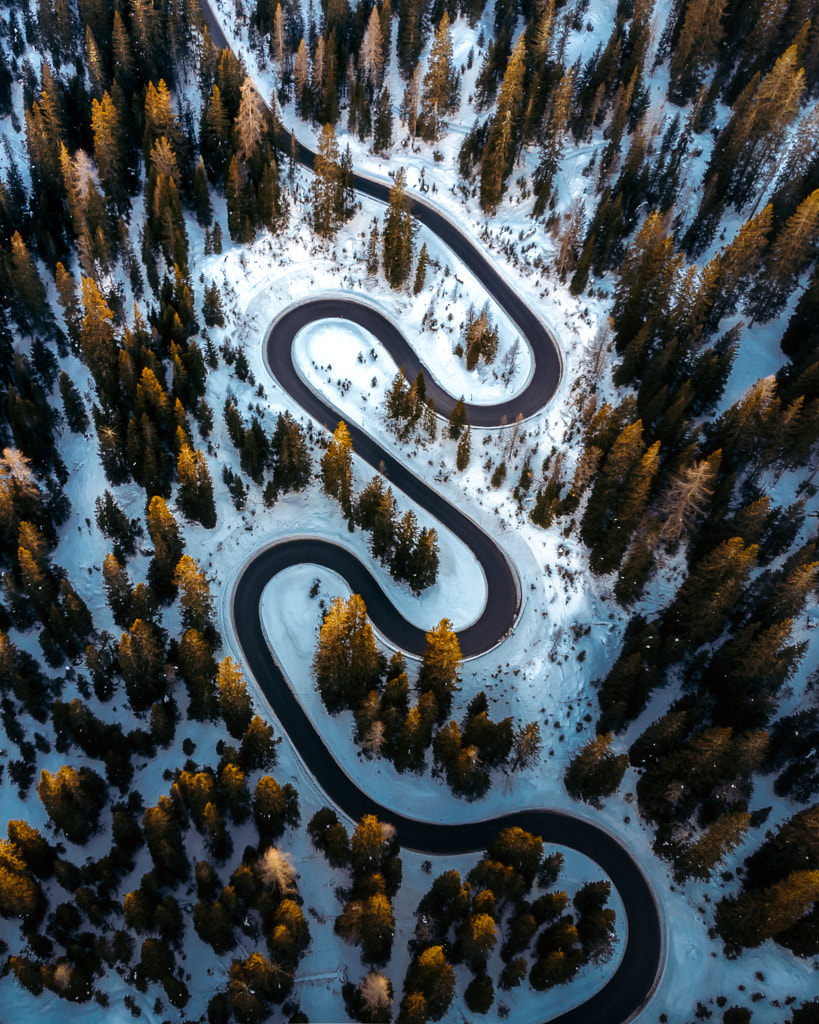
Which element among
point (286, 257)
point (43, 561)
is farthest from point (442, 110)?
point (43, 561)

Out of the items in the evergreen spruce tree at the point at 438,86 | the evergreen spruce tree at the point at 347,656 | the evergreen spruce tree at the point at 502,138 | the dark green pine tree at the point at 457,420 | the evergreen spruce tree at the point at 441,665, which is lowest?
the evergreen spruce tree at the point at 347,656

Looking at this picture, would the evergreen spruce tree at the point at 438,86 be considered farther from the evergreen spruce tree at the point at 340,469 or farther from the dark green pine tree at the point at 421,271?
the evergreen spruce tree at the point at 340,469

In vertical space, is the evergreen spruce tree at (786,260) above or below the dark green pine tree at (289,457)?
above

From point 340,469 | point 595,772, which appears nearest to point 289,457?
point 340,469

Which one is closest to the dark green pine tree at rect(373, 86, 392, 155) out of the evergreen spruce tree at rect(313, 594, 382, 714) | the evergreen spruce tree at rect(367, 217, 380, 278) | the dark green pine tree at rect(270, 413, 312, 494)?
the evergreen spruce tree at rect(367, 217, 380, 278)

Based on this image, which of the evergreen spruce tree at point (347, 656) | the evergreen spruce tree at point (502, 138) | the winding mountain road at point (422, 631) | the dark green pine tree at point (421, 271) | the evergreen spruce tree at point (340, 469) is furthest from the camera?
the evergreen spruce tree at point (502, 138)

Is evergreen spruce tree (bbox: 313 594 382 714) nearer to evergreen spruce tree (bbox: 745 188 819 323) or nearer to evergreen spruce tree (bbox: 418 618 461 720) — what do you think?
evergreen spruce tree (bbox: 418 618 461 720)

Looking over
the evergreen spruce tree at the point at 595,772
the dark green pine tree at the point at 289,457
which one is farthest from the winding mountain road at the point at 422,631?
the dark green pine tree at the point at 289,457
